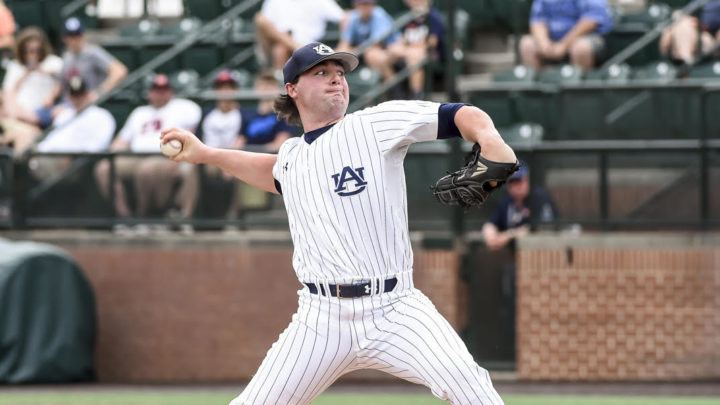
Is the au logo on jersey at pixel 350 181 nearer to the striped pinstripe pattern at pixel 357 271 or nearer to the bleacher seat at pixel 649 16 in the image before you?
the striped pinstripe pattern at pixel 357 271

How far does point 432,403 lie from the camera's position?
362 inches

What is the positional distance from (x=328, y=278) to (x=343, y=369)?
358 mm

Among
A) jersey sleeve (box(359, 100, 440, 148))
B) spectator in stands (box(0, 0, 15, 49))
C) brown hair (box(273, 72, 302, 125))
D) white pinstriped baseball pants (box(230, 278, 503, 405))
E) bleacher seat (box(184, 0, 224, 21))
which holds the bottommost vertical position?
white pinstriped baseball pants (box(230, 278, 503, 405))

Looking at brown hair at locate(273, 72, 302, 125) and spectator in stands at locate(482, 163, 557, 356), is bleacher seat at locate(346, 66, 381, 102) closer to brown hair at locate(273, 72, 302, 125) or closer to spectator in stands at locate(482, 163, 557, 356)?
spectator in stands at locate(482, 163, 557, 356)

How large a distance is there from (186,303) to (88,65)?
2.96m

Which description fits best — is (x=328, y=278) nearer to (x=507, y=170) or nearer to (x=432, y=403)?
(x=507, y=170)

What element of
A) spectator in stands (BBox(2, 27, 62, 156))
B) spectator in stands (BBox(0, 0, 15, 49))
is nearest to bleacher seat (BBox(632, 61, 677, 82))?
spectator in stands (BBox(2, 27, 62, 156))

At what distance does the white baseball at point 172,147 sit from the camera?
5.29 meters

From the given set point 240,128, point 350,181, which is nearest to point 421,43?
point 240,128

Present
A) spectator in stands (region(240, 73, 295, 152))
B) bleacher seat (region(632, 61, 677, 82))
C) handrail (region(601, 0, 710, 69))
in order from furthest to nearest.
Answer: handrail (region(601, 0, 710, 69)), bleacher seat (region(632, 61, 677, 82)), spectator in stands (region(240, 73, 295, 152))

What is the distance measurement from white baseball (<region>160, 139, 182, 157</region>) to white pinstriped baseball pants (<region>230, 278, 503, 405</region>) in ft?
3.06

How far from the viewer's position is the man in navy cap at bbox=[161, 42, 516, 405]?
467 centimetres

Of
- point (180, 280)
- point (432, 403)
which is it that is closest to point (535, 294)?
point (432, 403)

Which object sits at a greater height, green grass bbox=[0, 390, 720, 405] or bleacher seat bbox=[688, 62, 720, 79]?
bleacher seat bbox=[688, 62, 720, 79]
